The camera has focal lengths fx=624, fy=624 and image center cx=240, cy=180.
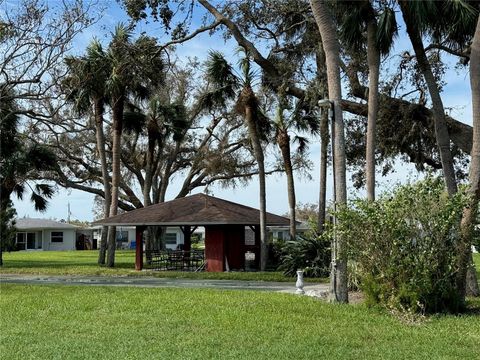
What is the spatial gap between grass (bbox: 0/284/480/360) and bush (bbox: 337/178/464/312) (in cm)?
54

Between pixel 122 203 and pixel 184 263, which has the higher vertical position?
pixel 122 203

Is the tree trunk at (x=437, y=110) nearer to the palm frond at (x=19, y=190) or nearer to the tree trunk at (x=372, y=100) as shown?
the tree trunk at (x=372, y=100)

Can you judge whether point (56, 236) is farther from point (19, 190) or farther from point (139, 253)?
point (139, 253)

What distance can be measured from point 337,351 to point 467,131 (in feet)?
41.5

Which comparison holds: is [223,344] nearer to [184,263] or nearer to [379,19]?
[379,19]

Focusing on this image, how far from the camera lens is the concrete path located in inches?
800

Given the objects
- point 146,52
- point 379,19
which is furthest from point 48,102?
point 379,19

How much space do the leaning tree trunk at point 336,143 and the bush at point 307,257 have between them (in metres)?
8.95

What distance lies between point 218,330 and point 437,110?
9884 millimetres

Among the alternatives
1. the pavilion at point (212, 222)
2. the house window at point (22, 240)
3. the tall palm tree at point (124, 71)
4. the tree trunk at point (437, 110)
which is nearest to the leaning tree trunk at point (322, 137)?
the pavilion at point (212, 222)

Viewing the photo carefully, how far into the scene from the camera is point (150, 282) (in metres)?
22.2

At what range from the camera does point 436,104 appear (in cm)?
1706

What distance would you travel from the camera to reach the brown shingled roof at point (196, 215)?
27250 millimetres

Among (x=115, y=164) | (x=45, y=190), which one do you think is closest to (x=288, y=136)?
(x=115, y=164)
